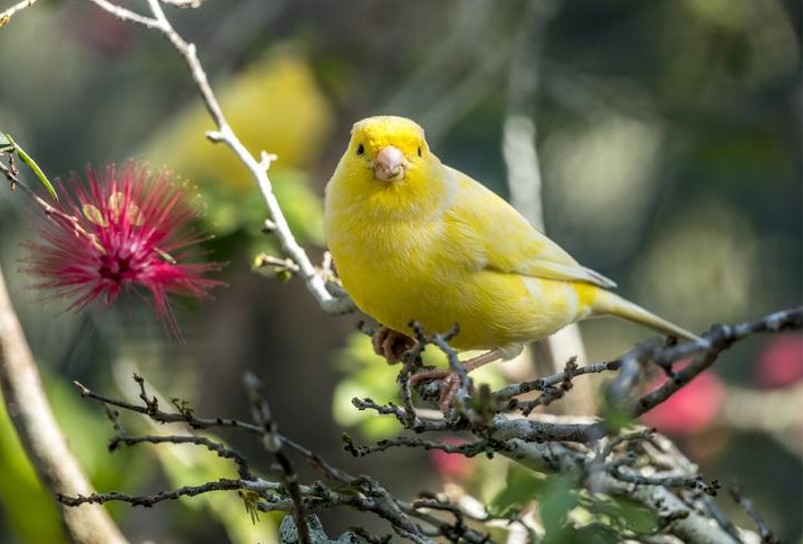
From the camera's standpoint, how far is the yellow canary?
268 cm

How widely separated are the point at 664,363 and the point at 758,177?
570 cm

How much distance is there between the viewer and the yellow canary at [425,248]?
268 centimetres

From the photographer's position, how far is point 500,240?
2934 mm

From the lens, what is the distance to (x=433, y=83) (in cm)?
539

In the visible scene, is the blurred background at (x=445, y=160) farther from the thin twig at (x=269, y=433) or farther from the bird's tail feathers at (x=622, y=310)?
the thin twig at (x=269, y=433)

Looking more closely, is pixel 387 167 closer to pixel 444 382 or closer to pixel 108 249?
pixel 444 382

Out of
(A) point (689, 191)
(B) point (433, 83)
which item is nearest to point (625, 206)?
(A) point (689, 191)

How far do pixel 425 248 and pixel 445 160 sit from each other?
4.19 meters

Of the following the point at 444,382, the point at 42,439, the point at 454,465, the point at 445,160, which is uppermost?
the point at 445,160

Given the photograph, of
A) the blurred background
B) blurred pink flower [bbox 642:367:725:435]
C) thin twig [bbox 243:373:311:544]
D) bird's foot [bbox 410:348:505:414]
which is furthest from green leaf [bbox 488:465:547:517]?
blurred pink flower [bbox 642:367:725:435]

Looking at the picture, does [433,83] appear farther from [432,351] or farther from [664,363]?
[664,363]

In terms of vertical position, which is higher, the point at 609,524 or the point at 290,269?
the point at 290,269

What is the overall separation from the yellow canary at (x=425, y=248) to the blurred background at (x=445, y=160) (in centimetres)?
70

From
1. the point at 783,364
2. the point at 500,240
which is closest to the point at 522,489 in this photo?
the point at 500,240
